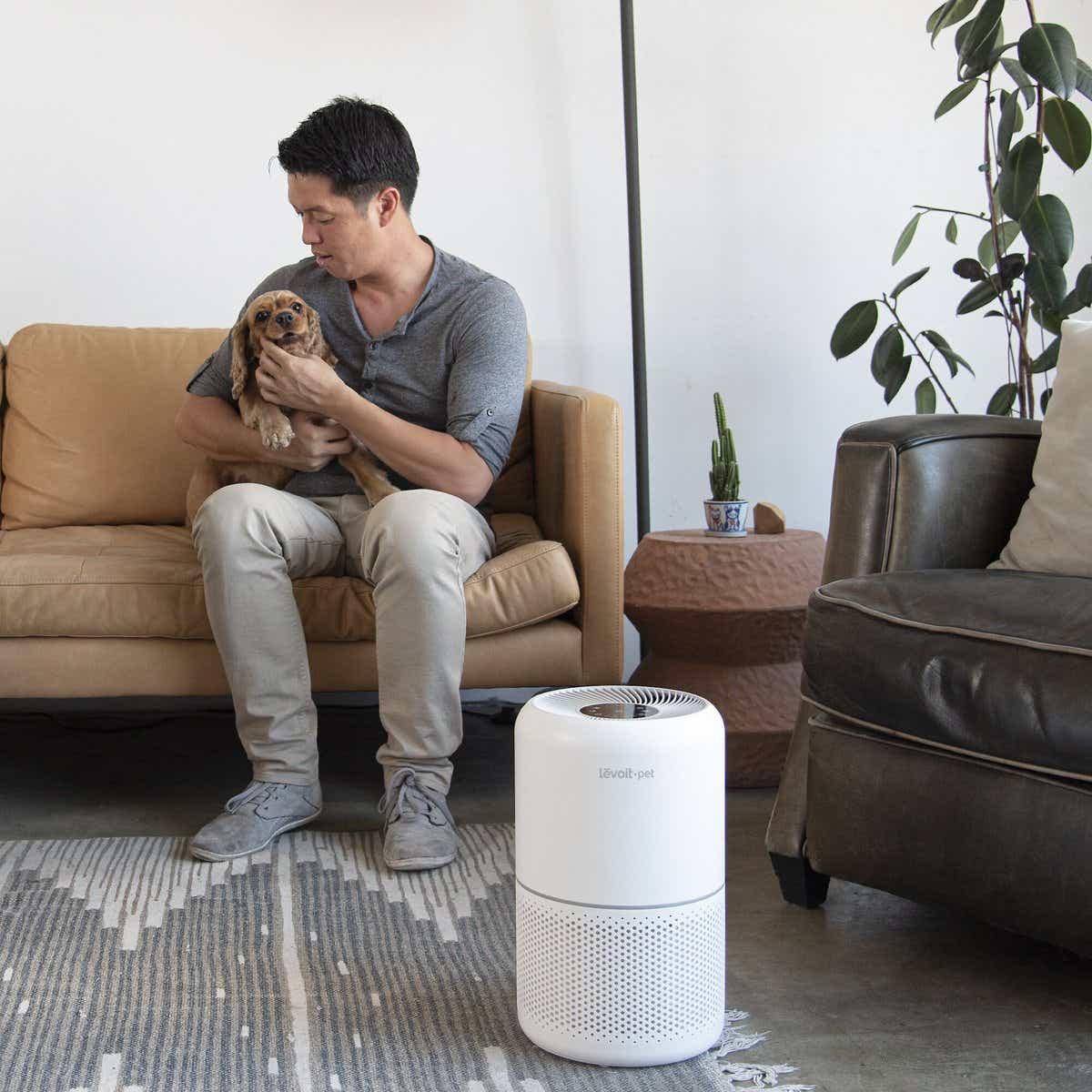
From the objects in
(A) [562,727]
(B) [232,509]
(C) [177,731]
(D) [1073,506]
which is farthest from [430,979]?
(C) [177,731]

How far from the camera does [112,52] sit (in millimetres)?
2684

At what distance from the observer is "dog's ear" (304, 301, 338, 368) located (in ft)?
6.75

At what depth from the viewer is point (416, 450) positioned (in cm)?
193

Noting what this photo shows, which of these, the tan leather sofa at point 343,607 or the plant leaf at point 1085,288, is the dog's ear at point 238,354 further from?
the plant leaf at point 1085,288

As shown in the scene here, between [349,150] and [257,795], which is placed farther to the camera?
[349,150]

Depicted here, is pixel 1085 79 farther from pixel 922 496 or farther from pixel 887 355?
pixel 922 496

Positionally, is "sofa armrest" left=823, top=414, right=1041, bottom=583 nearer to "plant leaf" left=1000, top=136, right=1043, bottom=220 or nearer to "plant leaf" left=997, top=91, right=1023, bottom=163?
"plant leaf" left=1000, top=136, right=1043, bottom=220

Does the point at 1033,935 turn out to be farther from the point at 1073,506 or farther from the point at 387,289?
the point at 387,289

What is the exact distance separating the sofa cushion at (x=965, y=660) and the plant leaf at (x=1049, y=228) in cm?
110

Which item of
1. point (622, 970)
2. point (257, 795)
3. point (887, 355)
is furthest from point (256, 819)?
point (887, 355)

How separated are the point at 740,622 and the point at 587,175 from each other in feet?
3.80

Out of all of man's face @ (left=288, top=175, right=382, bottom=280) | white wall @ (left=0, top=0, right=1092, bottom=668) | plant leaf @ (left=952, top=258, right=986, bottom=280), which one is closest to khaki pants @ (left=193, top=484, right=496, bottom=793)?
man's face @ (left=288, top=175, right=382, bottom=280)

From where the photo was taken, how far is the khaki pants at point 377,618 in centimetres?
181

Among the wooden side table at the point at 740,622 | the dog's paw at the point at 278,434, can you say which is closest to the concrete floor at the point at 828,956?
the wooden side table at the point at 740,622
